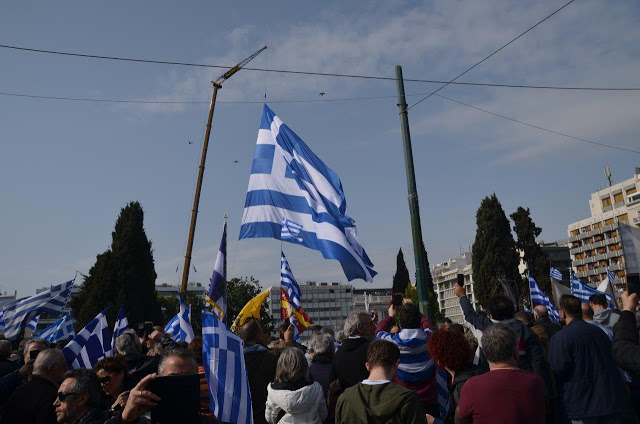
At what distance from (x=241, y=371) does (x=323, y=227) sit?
250 inches

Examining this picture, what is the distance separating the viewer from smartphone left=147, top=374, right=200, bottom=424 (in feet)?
8.31

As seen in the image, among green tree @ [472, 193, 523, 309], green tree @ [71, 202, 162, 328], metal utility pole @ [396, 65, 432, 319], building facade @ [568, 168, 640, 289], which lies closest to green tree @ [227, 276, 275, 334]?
green tree @ [71, 202, 162, 328]

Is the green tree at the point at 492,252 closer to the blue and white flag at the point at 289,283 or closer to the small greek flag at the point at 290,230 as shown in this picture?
the blue and white flag at the point at 289,283

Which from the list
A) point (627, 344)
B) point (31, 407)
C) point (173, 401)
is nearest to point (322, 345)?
point (31, 407)

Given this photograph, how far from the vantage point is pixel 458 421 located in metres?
4.17

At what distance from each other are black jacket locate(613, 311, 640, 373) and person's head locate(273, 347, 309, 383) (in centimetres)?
292

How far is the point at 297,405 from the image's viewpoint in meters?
4.95

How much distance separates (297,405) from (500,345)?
74.6 inches

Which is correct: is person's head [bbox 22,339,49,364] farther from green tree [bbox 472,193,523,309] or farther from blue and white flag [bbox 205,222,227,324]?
green tree [bbox 472,193,523,309]

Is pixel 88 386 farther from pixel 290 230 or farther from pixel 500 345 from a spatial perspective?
pixel 290 230

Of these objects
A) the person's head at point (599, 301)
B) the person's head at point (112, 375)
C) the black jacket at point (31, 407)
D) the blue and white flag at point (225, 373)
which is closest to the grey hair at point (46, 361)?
the black jacket at point (31, 407)

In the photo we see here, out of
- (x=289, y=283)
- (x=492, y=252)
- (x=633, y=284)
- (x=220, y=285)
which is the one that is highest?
(x=492, y=252)

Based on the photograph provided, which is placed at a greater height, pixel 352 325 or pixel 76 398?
pixel 352 325

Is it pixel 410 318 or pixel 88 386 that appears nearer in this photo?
pixel 88 386
